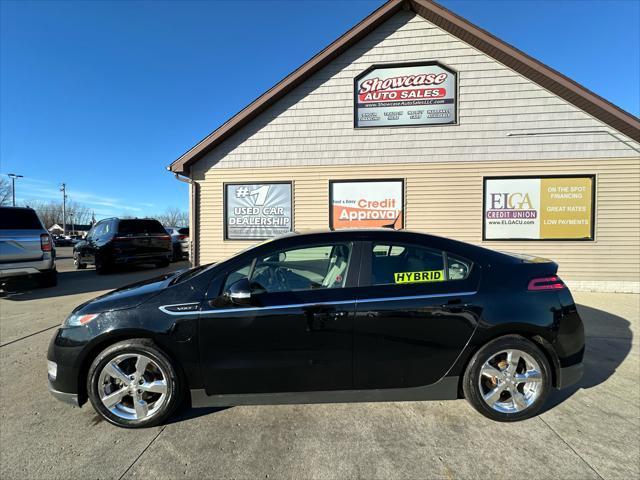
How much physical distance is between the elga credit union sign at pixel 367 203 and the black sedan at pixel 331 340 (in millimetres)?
5009

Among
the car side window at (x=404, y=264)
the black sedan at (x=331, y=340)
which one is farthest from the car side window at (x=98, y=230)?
the car side window at (x=404, y=264)

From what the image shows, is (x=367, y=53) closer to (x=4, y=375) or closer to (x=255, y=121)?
(x=255, y=121)

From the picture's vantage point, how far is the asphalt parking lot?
6.58ft

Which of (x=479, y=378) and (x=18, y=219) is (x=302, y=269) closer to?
(x=479, y=378)

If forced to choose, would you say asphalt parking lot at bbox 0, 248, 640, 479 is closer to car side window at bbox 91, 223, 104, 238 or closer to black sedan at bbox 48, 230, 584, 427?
black sedan at bbox 48, 230, 584, 427

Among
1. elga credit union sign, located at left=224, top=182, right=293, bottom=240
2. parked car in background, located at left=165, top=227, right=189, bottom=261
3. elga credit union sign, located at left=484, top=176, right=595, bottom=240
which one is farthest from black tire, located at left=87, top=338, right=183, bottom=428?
parked car in background, located at left=165, top=227, right=189, bottom=261

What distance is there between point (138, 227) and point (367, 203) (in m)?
7.50

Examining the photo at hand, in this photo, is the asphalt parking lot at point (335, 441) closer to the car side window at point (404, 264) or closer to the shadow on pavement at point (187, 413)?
the shadow on pavement at point (187, 413)

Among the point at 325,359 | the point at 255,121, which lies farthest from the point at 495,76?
the point at 325,359

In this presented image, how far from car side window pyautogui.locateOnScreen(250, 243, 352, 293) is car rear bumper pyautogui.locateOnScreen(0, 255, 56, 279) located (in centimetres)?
707

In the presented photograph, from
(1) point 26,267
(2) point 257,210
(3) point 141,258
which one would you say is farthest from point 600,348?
(3) point 141,258

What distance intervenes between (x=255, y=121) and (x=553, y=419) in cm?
791

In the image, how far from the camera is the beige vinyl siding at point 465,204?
6984 millimetres

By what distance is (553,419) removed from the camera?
2.49 meters
